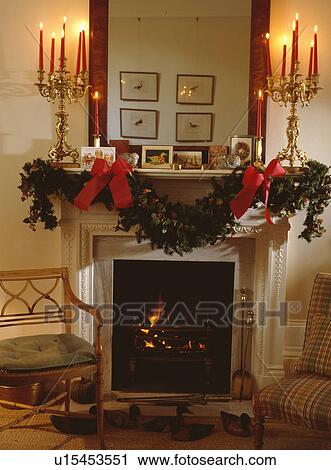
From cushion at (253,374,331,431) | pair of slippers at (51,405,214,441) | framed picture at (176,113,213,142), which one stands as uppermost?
framed picture at (176,113,213,142)

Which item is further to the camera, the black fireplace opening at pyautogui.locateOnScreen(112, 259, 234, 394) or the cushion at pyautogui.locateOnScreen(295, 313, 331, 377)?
the black fireplace opening at pyautogui.locateOnScreen(112, 259, 234, 394)

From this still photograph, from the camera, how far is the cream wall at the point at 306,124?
331cm

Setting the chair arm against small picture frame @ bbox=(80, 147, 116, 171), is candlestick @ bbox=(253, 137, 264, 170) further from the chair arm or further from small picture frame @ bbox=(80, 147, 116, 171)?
the chair arm

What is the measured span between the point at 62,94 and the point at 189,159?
2.60 ft

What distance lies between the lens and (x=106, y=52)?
3.29m

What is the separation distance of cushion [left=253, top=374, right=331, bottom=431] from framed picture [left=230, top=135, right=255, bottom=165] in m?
1.23

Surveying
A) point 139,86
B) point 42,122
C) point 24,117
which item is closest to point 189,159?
point 139,86

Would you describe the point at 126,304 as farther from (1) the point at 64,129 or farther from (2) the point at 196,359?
(1) the point at 64,129

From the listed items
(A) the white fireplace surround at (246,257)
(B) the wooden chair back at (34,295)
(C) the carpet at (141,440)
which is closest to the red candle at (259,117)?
(A) the white fireplace surround at (246,257)

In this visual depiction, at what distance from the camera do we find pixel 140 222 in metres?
3.13

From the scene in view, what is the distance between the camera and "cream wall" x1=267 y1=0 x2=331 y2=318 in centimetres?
331

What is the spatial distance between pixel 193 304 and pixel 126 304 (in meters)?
0.41

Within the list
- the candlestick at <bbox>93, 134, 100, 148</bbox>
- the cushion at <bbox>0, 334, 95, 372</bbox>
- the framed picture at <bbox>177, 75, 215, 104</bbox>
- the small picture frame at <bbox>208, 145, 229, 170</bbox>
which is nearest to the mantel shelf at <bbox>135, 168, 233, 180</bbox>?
the small picture frame at <bbox>208, 145, 229, 170</bbox>
